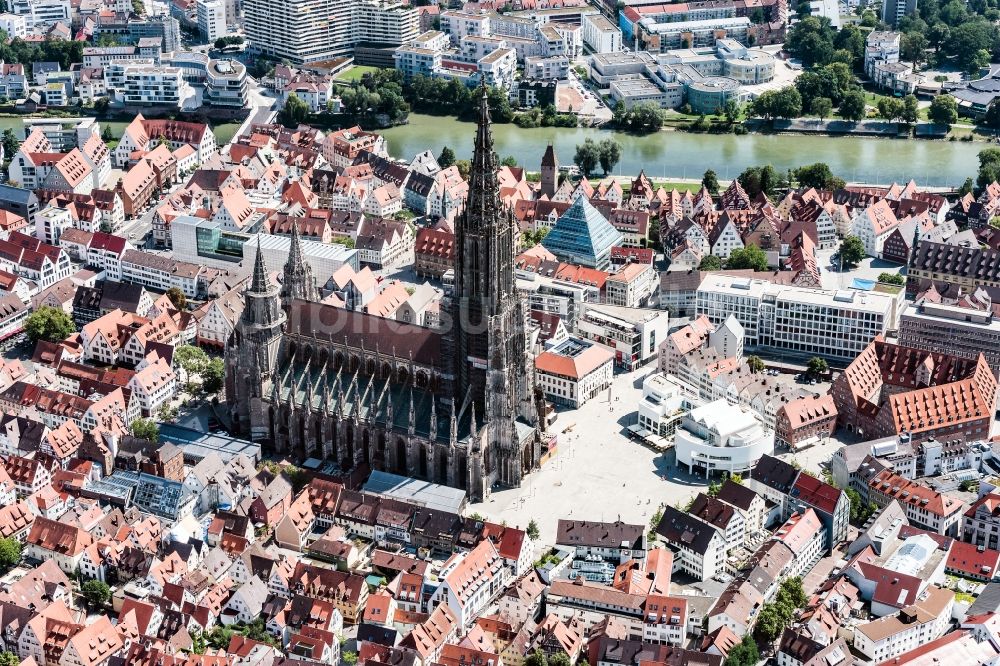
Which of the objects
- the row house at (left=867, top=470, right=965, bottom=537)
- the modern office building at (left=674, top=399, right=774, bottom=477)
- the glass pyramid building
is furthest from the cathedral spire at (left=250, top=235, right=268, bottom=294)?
the row house at (left=867, top=470, right=965, bottom=537)

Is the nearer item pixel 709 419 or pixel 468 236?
pixel 468 236

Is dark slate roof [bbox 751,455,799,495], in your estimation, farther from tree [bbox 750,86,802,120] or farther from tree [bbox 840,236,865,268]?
tree [bbox 750,86,802,120]

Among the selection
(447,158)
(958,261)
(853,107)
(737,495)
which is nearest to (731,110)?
(853,107)

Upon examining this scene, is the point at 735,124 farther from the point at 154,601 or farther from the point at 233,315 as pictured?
the point at 154,601

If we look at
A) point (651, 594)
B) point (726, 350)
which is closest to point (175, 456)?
point (651, 594)

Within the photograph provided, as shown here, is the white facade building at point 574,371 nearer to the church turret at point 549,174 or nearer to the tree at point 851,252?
the tree at point 851,252

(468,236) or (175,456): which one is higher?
(468,236)
